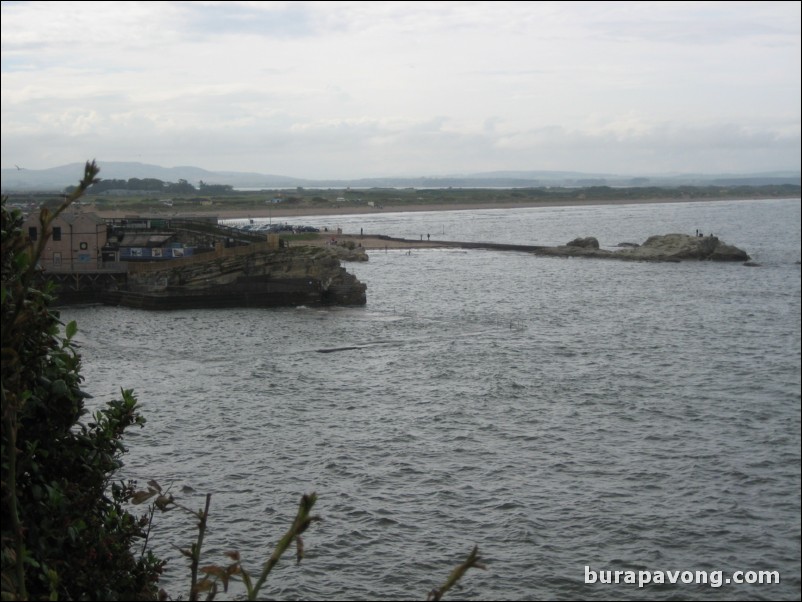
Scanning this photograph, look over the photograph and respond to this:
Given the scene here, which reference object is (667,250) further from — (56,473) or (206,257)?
(56,473)

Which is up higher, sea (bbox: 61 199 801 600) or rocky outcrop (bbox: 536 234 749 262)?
rocky outcrop (bbox: 536 234 749 262)

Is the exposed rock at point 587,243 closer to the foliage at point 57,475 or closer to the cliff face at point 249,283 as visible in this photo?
the cliff face at point 249,283

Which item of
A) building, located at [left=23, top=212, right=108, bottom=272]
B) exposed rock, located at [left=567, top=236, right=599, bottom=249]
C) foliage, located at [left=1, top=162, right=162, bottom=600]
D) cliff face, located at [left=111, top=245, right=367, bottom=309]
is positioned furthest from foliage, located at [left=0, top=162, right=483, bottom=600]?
exposed rock, located at [left=567, top=236, right=599, bottom=249]

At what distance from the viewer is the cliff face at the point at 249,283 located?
55.1 m

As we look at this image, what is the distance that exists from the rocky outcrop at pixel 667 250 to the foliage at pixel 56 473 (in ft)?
285

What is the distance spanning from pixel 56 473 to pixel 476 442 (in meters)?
19.7

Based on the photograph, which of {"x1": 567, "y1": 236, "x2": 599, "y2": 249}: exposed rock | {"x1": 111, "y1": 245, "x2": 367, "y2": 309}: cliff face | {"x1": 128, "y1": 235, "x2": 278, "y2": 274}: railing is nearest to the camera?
{"x1": 111, "y1": 245, "x2": 367, "y2": 309}: cliff face

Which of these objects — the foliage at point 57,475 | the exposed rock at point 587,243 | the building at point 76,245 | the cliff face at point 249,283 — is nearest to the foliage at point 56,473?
the foliage at point 57,475

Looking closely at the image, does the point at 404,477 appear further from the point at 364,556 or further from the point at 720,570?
the point at 720,570

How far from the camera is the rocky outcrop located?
88.3 metres

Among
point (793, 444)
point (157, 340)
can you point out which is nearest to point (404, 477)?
point (793, 444)

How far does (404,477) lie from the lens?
2311cm

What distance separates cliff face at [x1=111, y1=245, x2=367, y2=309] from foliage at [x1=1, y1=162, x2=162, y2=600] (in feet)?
154

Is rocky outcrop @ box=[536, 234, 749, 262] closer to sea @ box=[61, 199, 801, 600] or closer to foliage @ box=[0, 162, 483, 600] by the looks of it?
sea @ box=[61, 199, 801, 600]
